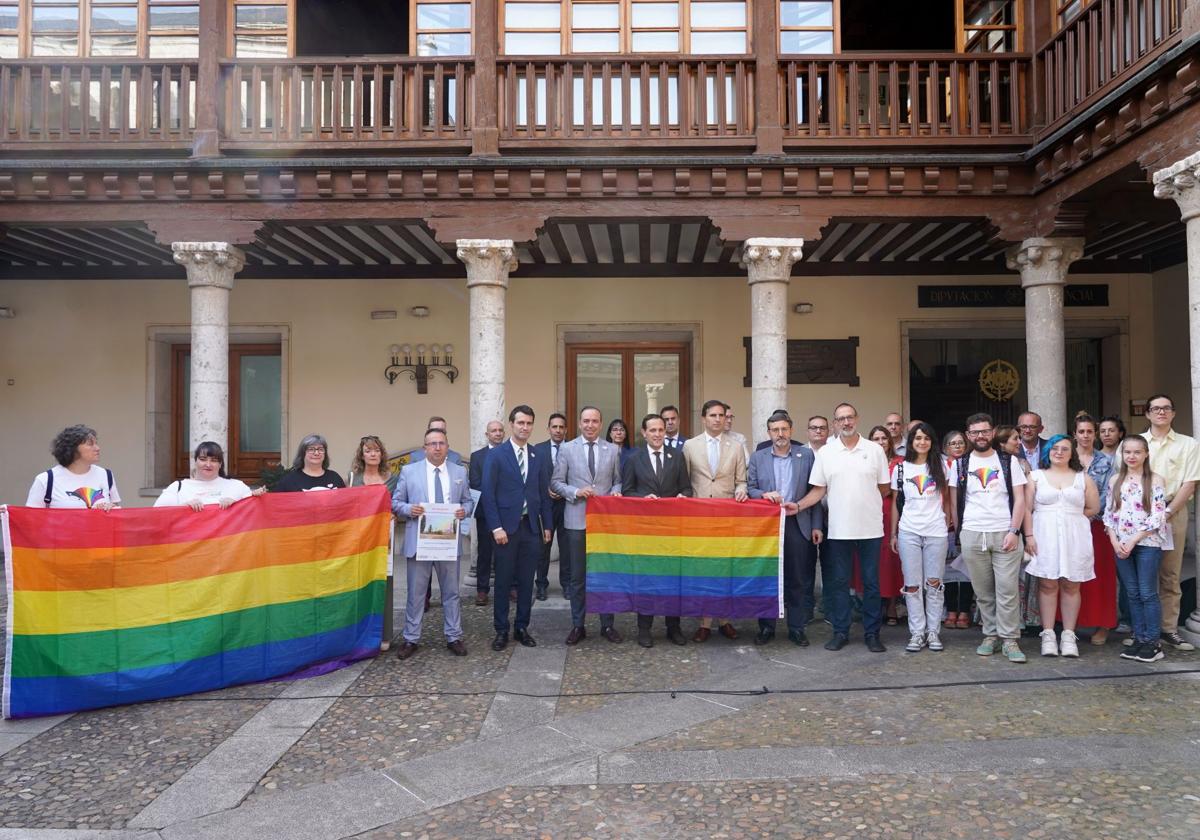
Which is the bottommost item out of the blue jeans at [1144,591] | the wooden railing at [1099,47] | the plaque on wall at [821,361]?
the blue jeans at [1144,591]

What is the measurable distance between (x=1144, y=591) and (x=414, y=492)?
517 centimetres

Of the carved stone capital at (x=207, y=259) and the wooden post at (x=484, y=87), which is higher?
the wooden post at (x=484, y=87)

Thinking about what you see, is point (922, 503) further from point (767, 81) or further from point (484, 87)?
point (484, 87)

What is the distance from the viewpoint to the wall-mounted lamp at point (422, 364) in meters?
12.1

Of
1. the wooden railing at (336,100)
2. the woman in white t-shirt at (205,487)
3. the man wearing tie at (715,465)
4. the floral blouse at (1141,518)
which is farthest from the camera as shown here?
the wooden railing at (336,100)

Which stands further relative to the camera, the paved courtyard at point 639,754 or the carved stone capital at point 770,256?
the carved stone capital at point 770,256

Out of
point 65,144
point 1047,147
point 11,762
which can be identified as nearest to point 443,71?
point 65,144

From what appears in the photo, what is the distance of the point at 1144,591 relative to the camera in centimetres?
581

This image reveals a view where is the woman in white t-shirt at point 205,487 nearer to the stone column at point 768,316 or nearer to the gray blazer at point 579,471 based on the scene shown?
the gray blazer at point 579,471

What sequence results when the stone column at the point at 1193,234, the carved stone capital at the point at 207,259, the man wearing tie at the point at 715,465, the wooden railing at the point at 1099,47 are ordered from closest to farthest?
the stone column at the point at 1193,234, the man wearing tie at the point at 715,465, the wooden railing at the point at 1099,47, the carved stone capital at the point at 207,259

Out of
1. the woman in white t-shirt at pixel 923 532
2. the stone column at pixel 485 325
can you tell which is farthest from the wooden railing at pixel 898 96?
the woman in white t-shirt at pixel 923 532

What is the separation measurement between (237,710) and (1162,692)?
5.54m

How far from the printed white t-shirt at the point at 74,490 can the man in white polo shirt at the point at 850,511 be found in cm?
480

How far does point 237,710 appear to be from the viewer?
4867mm
